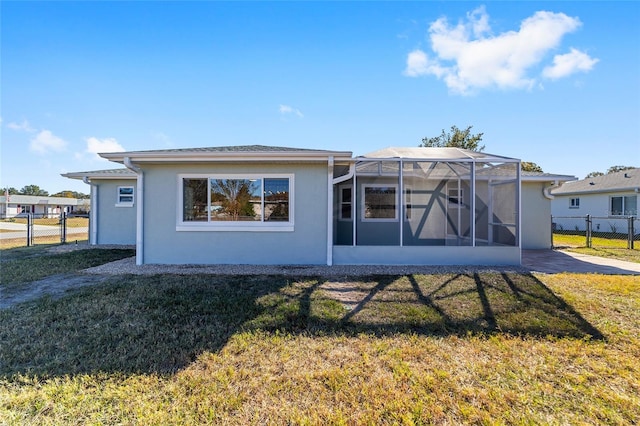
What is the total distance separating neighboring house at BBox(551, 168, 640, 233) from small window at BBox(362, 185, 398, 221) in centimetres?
1086

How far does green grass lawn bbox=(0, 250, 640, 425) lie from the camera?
239cm

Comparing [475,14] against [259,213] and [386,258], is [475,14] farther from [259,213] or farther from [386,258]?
[259,213]

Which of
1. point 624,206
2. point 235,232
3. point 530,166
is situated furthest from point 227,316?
point 530,166

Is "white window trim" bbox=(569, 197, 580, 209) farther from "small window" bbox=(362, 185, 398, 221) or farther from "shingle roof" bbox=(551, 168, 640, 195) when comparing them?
"small window" bbox=(362, 185, 398, 221)

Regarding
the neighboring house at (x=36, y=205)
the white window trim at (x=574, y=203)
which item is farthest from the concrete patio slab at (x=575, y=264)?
the neighboring house at (x=36, y=205)

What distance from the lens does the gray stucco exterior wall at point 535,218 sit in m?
11.4

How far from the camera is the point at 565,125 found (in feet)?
49.2

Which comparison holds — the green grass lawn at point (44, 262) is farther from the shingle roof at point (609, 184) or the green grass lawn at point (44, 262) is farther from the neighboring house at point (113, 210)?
the shingle roof at point (609, 184)

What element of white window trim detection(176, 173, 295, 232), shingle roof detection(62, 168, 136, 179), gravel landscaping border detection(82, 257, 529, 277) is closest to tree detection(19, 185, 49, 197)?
shingle roof detection(62, 168, 136, 179)

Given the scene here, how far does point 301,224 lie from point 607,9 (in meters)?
11.1

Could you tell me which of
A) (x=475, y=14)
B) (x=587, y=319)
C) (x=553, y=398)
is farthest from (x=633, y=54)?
(x=553, y=398)

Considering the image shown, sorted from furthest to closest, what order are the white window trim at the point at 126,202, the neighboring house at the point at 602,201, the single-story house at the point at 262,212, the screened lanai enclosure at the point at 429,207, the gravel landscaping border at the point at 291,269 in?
the neighboring house at the point at 602,201 < the white window trim at the point at 126,202 < the screened lanai enclosure at the point at 429,207 < the single-story house at the point at 262,212 < the gravel landscaping border at the point at 291,269

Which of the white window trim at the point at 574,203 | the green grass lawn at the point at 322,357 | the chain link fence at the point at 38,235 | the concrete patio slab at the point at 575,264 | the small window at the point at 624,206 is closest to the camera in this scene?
the green grass lawn at the point at 322,357

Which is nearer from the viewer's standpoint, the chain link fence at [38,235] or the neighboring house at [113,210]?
the neighboring house at [113,210]
